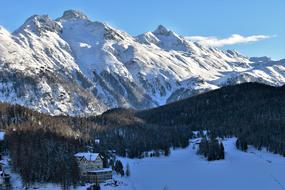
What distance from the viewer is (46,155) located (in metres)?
195

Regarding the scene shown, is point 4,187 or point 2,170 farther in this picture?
point 2,170

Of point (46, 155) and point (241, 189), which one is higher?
point (46, 155)

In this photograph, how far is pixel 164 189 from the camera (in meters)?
195

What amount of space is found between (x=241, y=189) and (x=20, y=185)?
2819 inches

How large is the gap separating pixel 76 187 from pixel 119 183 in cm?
2336

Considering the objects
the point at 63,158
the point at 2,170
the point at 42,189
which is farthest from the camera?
the point at 63,158

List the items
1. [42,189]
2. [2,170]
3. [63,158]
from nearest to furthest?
[42,189]
[2,170]
[63,158]

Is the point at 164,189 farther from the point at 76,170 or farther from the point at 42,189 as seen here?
the point at 42,189

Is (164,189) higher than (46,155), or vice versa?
(46,155)

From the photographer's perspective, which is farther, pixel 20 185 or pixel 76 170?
pixel 76 170

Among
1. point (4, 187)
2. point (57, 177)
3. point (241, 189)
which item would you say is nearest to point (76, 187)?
point (57, 177)

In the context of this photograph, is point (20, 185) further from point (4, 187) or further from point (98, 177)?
point (98, 177)

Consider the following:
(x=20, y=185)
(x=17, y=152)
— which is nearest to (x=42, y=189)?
(x=20, y=185)

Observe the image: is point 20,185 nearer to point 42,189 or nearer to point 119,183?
point 42,189
